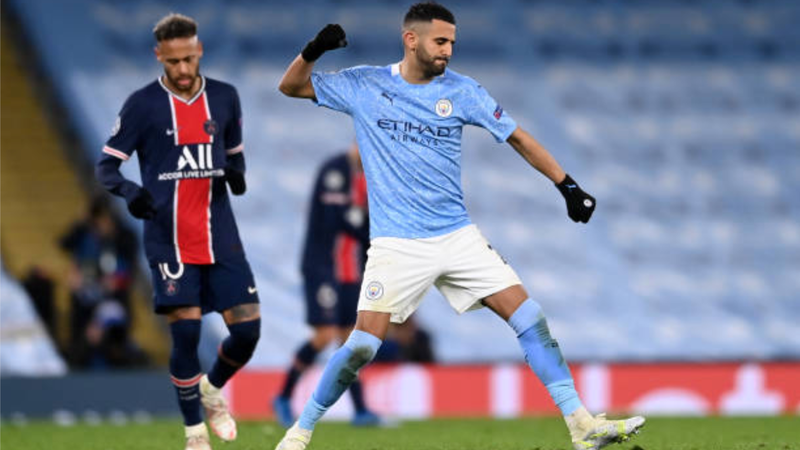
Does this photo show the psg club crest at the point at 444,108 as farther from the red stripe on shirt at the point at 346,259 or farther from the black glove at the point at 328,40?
the red stripe on shirt at the point at 346,259

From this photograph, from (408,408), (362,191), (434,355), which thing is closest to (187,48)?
(362,191)

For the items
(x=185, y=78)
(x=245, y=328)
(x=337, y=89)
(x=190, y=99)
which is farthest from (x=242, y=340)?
(x=337, y=89)

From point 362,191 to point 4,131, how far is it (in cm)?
743

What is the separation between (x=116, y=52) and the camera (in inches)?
646

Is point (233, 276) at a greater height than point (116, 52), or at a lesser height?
lesser

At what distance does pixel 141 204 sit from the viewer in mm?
7277

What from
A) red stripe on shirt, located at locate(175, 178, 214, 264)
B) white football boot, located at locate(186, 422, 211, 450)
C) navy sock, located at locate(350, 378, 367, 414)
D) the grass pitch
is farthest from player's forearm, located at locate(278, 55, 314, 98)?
navy sock, located at locate(350, 378, 367, 414)

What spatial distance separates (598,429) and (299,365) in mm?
4252

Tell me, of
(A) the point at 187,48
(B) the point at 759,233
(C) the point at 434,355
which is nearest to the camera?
(A) the point at 187,48

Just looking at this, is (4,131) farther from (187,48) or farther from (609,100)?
(187,48)

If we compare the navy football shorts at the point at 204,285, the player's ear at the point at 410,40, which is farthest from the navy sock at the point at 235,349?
the player's ear at the point at 410,40

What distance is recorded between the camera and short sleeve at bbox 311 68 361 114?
713cm

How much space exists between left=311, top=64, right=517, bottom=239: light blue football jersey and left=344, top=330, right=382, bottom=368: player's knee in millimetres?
471

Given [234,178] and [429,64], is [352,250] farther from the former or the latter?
[429,64]
